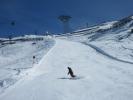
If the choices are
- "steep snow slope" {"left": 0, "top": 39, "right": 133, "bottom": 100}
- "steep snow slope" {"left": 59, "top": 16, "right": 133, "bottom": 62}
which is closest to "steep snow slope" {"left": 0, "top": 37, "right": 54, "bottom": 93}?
"steep snow slope" {"left": 0, "top": 39, "right": 133, "bottom": 100}

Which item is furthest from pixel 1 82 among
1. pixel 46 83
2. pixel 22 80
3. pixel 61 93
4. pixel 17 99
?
pixel 61 93

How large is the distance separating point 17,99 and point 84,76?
7.84 metres

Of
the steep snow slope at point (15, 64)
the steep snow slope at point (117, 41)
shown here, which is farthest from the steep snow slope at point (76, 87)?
the steep snow slope at point (117, 41)

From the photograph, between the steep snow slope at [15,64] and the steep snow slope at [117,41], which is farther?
the steep snow slope at [117,41]

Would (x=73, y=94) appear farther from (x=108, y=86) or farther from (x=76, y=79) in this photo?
(x=76, y=79)

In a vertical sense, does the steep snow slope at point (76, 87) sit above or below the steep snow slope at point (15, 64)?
below

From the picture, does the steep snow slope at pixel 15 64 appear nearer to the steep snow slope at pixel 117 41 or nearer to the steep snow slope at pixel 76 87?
the steep snow slope at pixel 76 87

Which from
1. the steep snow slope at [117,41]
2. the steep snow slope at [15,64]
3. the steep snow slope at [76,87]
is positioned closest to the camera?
the steep snow slope at [76,87]

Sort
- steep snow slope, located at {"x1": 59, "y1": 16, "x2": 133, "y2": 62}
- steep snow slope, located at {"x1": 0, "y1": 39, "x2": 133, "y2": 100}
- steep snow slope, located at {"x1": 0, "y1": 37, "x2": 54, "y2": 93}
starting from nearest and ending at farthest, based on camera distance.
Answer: steep snow slope, located at {"x1": 0, "y1": 39, "x2": 133, "y2": 100}, steep snow slope, located at {"x1": 0, "y1": 37, "x2": 54, "y2": 93}, steep snow slope, located at {"x1": 59, "y1": 16, "x2": 133, "y2": 62}

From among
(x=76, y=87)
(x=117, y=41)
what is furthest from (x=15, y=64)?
(x=117, y=41)

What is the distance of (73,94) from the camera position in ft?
58.5

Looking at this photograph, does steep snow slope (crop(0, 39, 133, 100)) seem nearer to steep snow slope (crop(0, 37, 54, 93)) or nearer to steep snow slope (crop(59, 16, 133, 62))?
steep snow slope (crop(0, 37, 54, 93))

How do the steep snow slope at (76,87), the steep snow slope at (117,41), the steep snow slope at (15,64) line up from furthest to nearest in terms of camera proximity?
1. the steep snow slope at (117,41)
2. the steep snow slope at (15,64)
3. the steep snow slope at (76,87)

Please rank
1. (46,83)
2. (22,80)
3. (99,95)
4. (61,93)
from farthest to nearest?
(22,80), (46,83), (61,93), (99,95)
